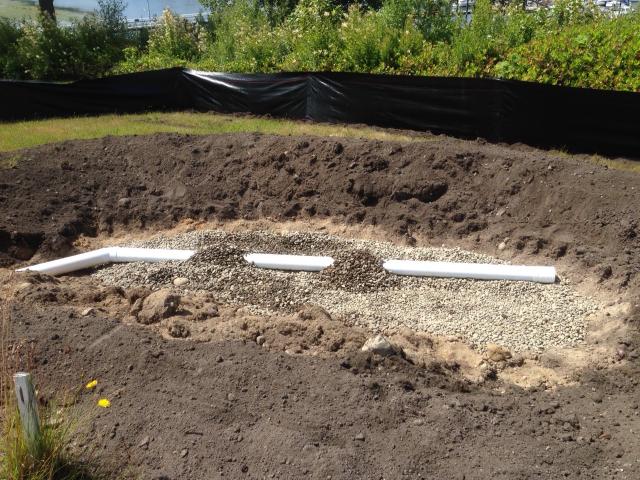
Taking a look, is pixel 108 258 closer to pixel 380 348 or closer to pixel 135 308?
pixel 135 308

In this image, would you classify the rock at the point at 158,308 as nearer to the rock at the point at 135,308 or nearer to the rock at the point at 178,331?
the rock at the point at 135,308

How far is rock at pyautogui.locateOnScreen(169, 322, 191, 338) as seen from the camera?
5.51 m

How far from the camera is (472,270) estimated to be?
22.8 ft

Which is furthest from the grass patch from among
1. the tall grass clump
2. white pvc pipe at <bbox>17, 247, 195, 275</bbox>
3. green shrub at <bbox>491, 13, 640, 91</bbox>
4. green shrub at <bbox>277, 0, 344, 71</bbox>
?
green shrub at <bbox>491, 13, 640, 91</bbox>

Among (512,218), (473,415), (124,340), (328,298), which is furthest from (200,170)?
(473,415)

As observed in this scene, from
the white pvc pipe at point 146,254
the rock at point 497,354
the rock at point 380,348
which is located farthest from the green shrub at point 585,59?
the rock at point 380,348

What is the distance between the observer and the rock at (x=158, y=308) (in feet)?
19.1

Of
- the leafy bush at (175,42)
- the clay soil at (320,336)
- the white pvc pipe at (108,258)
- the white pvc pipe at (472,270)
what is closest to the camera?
the clay soil at (320,336)

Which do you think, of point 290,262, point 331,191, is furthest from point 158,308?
point 331,191

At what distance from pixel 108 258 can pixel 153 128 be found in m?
5.94

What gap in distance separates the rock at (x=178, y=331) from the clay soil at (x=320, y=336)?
0.33 ft

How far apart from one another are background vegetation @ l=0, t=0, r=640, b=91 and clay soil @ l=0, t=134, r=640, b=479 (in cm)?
233

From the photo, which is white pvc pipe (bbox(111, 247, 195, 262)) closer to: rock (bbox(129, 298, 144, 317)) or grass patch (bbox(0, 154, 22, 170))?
rock (bbox(129, 298, 144, 317))

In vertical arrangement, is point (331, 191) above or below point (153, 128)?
below
